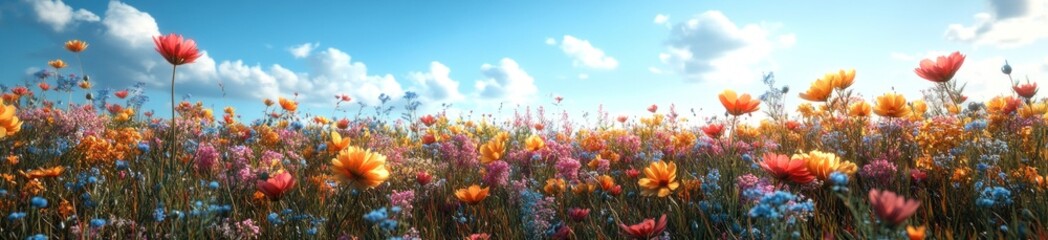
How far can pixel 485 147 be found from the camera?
3.83 m

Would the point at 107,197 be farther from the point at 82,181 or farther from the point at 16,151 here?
the point at 16,151

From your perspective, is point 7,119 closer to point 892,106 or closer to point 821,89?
point 821,89

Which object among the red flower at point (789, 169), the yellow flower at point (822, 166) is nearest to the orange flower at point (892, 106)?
the yellow flower at point (822, 166)

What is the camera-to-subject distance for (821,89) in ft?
12.3

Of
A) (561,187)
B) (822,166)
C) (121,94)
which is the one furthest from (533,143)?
(121,94)

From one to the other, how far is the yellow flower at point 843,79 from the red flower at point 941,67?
47 cm

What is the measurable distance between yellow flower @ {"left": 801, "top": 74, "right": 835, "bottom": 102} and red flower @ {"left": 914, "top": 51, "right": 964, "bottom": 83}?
20.8 inches

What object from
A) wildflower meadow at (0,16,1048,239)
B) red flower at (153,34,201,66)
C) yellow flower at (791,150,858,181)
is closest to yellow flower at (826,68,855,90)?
wildflower meadow at (0,16,1048,239)

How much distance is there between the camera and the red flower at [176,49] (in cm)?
237

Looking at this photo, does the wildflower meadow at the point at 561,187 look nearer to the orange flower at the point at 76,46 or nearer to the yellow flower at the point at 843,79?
the yellow flower at the point at 843,79

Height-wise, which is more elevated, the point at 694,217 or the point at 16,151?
the point at 16,151

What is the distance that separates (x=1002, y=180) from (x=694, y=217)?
1.53m

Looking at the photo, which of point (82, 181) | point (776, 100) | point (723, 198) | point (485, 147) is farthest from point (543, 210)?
point (776, 100)

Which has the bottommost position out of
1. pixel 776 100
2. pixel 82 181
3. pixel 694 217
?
pixel 694 217
